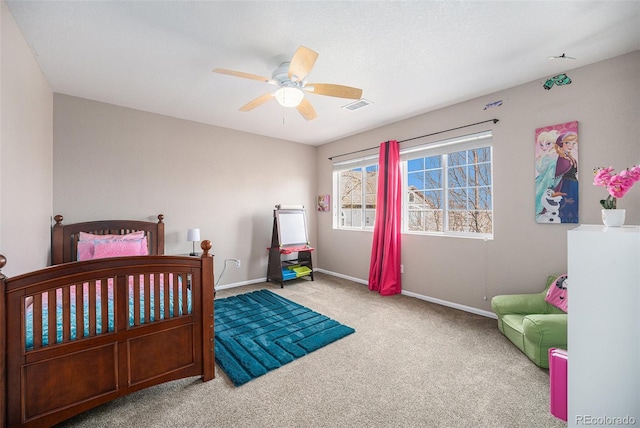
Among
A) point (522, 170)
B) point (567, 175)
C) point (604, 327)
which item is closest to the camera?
point (604, 327)

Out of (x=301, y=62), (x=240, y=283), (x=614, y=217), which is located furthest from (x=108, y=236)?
(x=614, y=217)

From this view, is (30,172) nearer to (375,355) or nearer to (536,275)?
(375,355)

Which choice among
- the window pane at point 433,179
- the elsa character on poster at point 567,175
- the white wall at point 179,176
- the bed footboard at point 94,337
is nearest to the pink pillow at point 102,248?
the white wall at point 179,176

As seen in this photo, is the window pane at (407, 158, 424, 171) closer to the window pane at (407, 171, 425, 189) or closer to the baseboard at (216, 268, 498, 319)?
the window pane at (407, 171, 425, 189)

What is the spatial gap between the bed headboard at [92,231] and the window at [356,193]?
2.96m

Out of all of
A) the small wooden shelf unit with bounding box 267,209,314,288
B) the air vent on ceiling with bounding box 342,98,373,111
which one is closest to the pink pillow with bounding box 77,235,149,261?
the small wooden shelf unit with bounding box 267,209,314,288

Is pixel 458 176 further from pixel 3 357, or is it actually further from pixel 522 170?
pixel 3 357

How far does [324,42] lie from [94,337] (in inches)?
99.5

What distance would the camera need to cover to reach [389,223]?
3.92 metres

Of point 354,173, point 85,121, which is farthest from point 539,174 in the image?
point 85,121

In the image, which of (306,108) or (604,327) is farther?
(306,108)

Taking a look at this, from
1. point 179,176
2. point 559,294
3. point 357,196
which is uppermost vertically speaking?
point 179,176

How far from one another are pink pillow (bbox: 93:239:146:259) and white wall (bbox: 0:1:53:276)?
43cm
